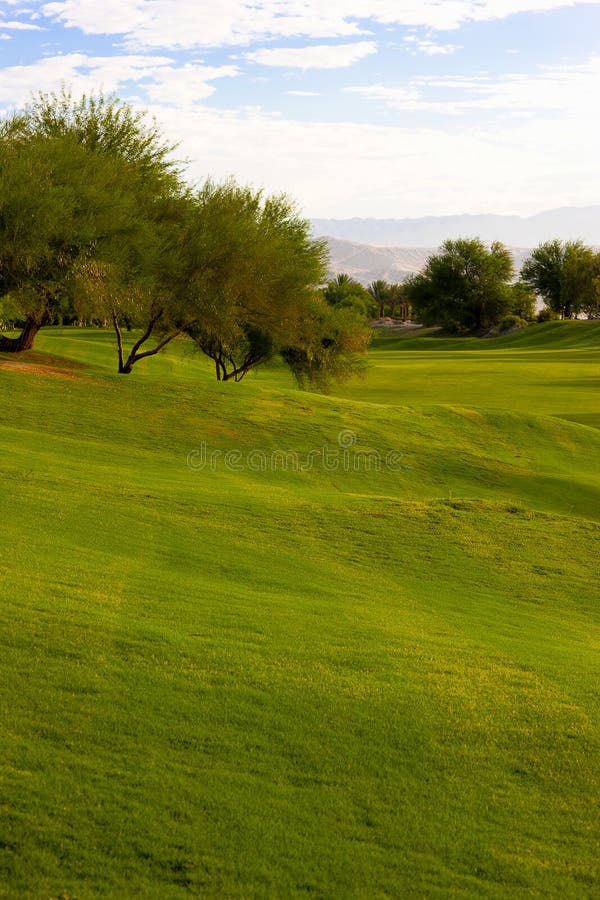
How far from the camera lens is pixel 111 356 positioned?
174 feet

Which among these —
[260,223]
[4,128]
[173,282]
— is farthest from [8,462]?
[260,223]

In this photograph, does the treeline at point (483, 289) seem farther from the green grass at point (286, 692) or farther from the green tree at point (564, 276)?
the green grass at point (286, 692)

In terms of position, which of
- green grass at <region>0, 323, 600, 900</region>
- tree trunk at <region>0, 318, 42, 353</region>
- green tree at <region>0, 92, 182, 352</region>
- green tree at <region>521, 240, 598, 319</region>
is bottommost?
green grass at <region>0, 323, 600, 900</region>

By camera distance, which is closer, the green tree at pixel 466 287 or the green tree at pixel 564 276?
the green tree at pixel 564 276

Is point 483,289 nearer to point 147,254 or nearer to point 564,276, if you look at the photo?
point 564,276

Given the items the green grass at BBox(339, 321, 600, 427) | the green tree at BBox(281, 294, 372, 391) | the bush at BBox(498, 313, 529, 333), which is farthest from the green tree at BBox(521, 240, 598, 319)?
Result: the green tree at BBox(281, 294, 372, 391)

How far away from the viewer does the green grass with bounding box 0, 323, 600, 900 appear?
18.2 ft

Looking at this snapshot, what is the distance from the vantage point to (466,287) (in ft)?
429

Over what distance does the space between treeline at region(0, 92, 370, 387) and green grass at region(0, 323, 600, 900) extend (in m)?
12.6

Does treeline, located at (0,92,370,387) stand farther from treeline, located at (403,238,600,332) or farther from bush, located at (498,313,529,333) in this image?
treeline, located at (403,238,600,332)

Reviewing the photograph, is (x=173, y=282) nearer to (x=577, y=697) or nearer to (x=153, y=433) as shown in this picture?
(x=153, y=433)

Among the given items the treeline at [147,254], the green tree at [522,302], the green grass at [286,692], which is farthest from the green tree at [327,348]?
the green tree at [522,302]

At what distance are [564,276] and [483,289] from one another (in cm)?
1225

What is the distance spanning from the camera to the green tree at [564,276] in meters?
127
